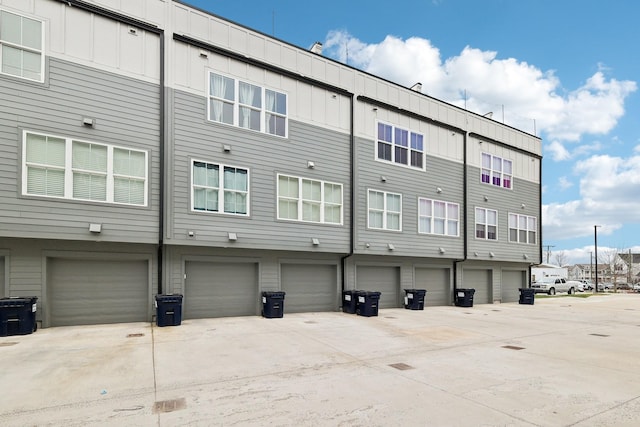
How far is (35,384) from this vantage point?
5.15 m

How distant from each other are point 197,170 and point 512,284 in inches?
712

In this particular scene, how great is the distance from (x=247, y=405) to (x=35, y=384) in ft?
10.2

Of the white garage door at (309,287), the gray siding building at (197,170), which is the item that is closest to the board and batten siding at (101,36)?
the gray siding building at (197,170)

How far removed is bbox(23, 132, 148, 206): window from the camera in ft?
29.7

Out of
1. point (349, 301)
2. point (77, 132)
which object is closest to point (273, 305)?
point (349, 301)

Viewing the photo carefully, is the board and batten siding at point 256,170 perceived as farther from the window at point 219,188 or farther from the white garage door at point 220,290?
the white garage door at point 220,290

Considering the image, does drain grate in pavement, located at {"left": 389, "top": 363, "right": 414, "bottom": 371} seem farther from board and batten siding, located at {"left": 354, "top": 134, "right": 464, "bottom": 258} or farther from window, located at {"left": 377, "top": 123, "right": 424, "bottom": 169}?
window, located at {"left": 377, "top": 123, "right": 424, "bottom": 169}

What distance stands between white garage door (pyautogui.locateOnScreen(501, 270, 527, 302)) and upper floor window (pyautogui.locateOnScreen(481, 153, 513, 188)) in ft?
16.1

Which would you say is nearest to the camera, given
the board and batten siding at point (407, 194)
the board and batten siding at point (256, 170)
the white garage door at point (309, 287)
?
the board and batten siding at point (256, 170)

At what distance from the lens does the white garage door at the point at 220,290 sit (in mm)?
11258

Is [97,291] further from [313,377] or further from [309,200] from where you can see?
[313,377]

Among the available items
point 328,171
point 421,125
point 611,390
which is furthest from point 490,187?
point 611,390

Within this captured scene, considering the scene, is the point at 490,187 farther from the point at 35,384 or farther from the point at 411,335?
the point at 35,384

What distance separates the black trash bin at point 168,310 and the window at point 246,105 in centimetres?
540
